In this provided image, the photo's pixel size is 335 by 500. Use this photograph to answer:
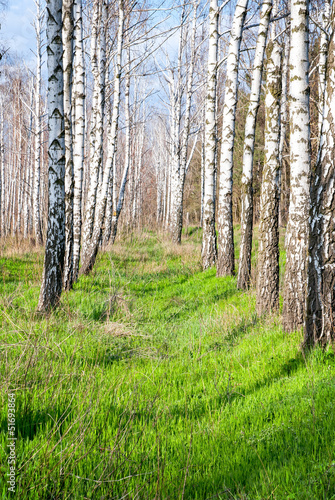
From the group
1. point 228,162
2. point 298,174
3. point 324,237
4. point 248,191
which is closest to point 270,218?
point 298,174

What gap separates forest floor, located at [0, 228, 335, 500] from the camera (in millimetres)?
1927

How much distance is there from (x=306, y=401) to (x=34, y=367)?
2186 mm

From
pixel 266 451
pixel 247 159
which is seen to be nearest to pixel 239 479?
pixel 266 451

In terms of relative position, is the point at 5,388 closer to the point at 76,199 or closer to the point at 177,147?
the point at 76,199

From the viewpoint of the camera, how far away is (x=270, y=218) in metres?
5.28

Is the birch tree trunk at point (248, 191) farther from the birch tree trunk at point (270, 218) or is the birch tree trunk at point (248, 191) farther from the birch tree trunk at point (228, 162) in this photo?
the birch tree trunk at point (270, 218)

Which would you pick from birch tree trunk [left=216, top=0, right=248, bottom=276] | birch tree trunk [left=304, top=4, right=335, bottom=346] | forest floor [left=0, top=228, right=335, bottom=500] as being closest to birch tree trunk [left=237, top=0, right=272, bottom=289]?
birch tree trunk [left=216, top=0, right=248, bottom=276]

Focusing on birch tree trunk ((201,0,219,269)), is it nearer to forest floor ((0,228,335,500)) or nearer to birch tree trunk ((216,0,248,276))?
birch tree trunk ((216,0,248,276))

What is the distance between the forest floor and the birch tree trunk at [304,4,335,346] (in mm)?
294

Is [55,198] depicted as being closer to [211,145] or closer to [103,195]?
[103,195]

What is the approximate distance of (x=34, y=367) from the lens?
3107mm

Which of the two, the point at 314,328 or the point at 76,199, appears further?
the point at 76,199

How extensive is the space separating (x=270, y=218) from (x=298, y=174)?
1.03 meters

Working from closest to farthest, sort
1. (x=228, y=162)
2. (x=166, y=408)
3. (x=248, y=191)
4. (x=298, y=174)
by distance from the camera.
Result: (x=166, y=408), (x=298, y=174), (x=248, y=191), (x=228, y=162)
